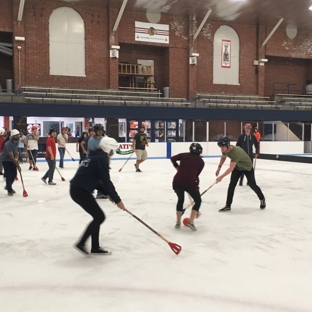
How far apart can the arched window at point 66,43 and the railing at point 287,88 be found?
15.5m

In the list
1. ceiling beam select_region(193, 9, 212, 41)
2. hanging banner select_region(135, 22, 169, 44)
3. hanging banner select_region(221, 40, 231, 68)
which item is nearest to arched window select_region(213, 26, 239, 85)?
hanging banner select_region(221, 40, 231, 68)

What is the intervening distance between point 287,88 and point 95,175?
29.1 metres

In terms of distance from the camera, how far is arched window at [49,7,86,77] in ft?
74.0

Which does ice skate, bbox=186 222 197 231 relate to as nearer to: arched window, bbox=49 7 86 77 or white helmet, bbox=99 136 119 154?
white helmet, bbox=99 136 119 154

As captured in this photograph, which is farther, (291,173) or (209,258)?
(291,173)


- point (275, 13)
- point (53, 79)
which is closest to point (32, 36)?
point (53, 79)

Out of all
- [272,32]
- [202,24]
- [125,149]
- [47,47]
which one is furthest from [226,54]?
[47,47]

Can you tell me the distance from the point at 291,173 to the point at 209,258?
9.59m

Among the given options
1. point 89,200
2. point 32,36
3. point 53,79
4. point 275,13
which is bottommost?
point 89,200

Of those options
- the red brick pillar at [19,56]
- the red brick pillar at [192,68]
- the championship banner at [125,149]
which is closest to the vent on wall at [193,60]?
the red brick pillar at [192,68]

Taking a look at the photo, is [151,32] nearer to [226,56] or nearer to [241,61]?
[226,56]

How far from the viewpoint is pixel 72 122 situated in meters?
20.6

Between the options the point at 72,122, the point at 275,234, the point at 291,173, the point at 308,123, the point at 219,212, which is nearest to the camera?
the point at 275,234

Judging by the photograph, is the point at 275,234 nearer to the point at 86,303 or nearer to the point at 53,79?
the point at 86,303
